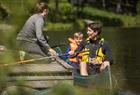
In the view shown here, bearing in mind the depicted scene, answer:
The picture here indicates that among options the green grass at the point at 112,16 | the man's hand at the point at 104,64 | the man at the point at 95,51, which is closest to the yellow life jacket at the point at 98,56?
the man at the point at 95,51

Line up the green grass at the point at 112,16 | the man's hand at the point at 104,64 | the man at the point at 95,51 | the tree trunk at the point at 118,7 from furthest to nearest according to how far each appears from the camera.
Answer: the tree trunk at the point at 118,7
the green grass at the point at 112,16
the man at the point at 95,51
the man's hand at the point at 104,64

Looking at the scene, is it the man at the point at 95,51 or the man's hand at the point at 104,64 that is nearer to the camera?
the man's hand at the point at 104,64

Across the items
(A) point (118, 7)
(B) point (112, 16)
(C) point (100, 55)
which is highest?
(C) point (100, 55)

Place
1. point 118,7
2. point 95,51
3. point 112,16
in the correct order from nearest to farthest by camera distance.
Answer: point 95,51 → point 112,16 → point 118,7

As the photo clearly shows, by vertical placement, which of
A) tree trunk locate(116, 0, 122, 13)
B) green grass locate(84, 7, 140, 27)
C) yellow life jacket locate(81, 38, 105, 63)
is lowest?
green grass locate(84, 7, 140, 27)

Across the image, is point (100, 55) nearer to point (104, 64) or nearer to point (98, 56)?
point (98, 56)

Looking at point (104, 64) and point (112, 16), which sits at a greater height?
point (104, 64)

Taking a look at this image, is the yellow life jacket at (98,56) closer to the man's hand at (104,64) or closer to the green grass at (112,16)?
the man's hand at (104,64)

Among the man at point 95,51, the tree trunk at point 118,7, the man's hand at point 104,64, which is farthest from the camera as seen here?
the tree trunk at point 118,7

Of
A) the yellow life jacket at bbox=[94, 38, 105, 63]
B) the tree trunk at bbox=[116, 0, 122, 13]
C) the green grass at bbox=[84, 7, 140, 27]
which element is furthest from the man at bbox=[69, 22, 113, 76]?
the tree trunk at bbox=[116, 0, 122, 13]

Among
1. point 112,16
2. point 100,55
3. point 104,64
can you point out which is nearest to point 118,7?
point 112,16

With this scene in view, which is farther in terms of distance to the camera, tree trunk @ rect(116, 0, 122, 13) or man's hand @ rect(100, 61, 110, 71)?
tree trunk @ rect(116, 0, 122, 13)

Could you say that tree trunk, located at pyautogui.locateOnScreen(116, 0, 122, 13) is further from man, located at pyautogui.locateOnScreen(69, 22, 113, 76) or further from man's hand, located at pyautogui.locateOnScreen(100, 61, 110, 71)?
man's hand, located at pyautogui.locateOnScreen(100, 61, 110, 71)

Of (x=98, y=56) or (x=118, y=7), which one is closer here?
(x=98, y=56)
